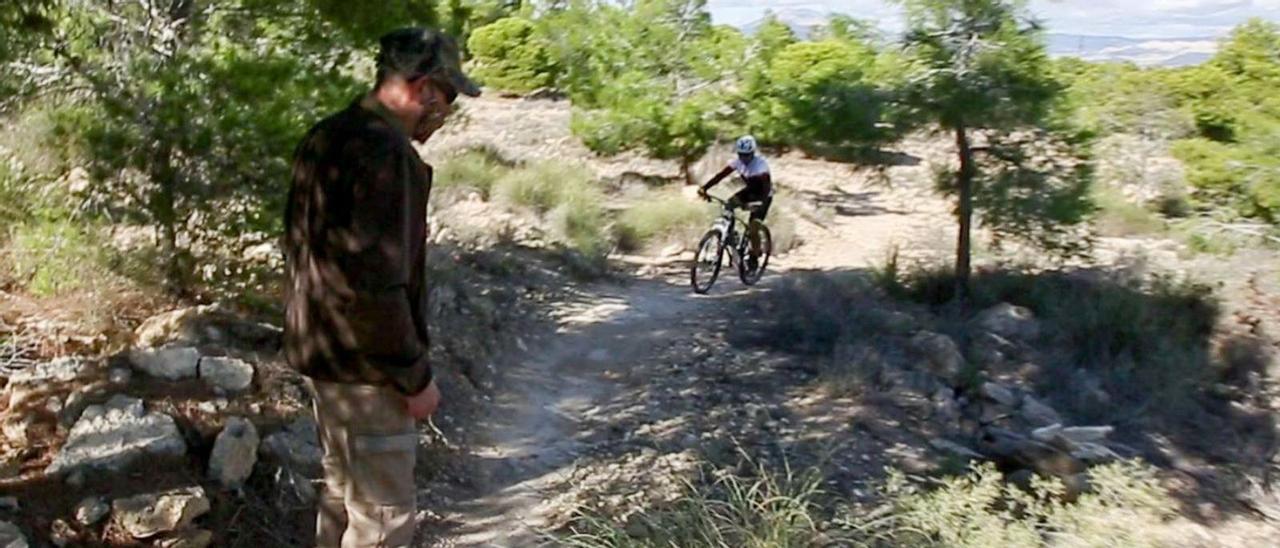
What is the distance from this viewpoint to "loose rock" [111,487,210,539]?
4391mm

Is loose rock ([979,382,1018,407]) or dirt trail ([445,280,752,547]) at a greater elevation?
dirt trail ([445,280,752,547])

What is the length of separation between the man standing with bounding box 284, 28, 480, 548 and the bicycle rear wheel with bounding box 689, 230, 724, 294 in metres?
8.51

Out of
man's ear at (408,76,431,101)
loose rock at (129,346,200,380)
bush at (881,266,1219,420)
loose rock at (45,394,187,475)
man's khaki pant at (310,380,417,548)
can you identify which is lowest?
bush at (881,266,1219,420)

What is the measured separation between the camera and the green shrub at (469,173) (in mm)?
15688

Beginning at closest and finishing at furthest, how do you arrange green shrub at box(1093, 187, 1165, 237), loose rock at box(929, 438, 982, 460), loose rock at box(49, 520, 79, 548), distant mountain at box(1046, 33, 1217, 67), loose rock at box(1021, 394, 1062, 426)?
loose rock at box(49, 520, 79, 548) < loose rock at box(929, 438, 982, 460) < loose rock at box(1021, 394, 1062, 426) < distant mountain at box(1046, 33, 1217, 67) < green shrub at box(1093, 187, 1165, 237)

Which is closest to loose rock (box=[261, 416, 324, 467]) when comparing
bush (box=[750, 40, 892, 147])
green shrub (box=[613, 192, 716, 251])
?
bush (box=[750, 40, 892, 147])

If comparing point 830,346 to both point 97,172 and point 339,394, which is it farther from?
point 339,394

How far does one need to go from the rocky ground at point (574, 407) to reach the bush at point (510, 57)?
14.6 meters

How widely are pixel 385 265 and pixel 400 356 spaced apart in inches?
9.5

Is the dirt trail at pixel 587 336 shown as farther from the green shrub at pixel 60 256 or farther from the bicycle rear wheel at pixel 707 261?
the green shrub at pixel 60 256

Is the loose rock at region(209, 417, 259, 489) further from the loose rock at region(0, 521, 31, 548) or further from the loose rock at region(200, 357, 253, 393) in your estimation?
the loose rock at region(0, 521, 31, 548)

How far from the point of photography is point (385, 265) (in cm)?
291

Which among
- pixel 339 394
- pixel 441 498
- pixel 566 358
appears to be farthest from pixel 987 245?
pixel 339 394

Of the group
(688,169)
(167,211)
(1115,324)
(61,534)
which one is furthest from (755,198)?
(688,169)
